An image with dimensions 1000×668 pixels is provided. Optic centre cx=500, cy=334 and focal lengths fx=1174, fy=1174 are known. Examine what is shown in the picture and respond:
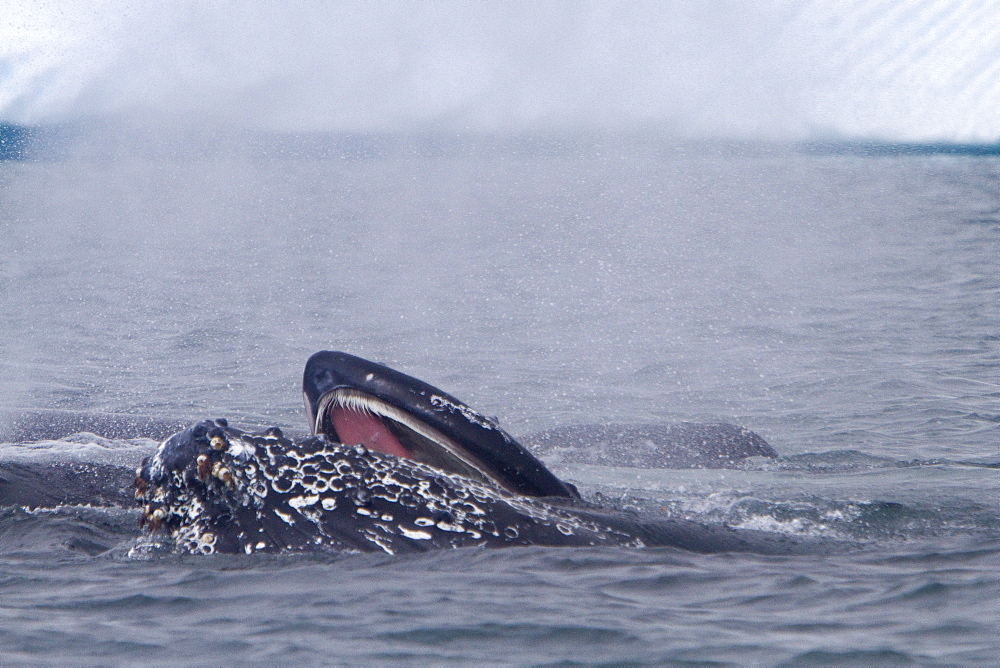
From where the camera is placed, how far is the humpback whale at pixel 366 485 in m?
6.23

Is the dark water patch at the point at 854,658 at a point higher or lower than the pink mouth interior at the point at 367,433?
lower

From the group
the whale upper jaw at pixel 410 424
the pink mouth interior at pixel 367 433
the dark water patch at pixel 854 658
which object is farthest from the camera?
the pink mouth interior at pixel 367 433

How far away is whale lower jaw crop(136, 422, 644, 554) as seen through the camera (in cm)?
622

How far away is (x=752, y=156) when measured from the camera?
405ft

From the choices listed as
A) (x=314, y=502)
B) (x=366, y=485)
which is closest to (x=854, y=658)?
(x=366, y=485)

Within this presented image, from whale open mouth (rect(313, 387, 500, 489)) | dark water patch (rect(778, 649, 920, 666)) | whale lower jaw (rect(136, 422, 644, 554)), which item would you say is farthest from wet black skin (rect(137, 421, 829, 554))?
dark water patch (rect(778, 649, 920, 666))

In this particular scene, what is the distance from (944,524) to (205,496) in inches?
194

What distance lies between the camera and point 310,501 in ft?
Answer: 20.9

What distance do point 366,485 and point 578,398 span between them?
9313mm

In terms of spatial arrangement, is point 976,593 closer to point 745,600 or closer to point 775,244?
point 745,600

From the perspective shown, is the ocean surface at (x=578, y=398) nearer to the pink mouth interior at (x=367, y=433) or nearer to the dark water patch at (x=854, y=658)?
the dark water patch at (x=854, y=658)

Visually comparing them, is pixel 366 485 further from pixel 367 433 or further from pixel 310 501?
pixel 367 433

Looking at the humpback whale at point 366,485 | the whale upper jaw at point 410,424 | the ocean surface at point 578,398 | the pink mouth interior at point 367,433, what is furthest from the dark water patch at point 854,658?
the pink mouth interior at point 367,433

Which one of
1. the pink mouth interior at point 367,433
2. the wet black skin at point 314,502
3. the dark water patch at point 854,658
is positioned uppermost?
the pink mouth interior at point 367,433
